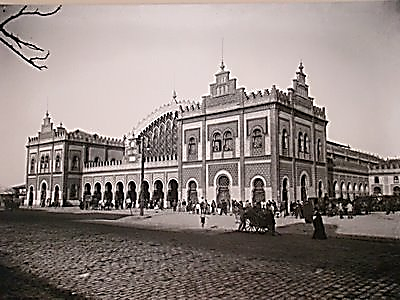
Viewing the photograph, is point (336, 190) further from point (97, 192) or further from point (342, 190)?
point (97, 192)

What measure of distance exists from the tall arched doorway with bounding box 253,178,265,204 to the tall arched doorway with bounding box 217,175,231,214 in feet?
0.67

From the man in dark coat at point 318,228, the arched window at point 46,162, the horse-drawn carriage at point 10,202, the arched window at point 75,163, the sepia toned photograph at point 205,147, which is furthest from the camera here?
the arched window at point 75,163

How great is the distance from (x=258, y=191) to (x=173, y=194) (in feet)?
2.55

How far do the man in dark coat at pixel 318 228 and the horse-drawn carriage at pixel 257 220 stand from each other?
0.27m

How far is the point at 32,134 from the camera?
120 inches

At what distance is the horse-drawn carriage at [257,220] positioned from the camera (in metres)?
2.63

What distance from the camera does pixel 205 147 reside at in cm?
315

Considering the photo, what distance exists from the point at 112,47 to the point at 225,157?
1.21m

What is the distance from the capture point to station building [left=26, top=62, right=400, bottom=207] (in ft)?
8.97

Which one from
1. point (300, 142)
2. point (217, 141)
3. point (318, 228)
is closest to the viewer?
point (318, 228)

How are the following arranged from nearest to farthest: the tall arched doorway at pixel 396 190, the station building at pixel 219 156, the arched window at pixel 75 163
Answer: the tall arched doorway at pixel 396 190 < the station building at pixel 219 156 < the arched window at pixel 75 163

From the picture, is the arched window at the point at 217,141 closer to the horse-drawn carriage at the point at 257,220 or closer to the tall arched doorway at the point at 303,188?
the horse-drawn carriage at the point at 257,220

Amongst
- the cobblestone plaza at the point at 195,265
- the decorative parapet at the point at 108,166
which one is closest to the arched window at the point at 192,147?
the decorative parapet at the point at 108,166

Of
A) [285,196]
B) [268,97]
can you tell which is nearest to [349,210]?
[285,196]
